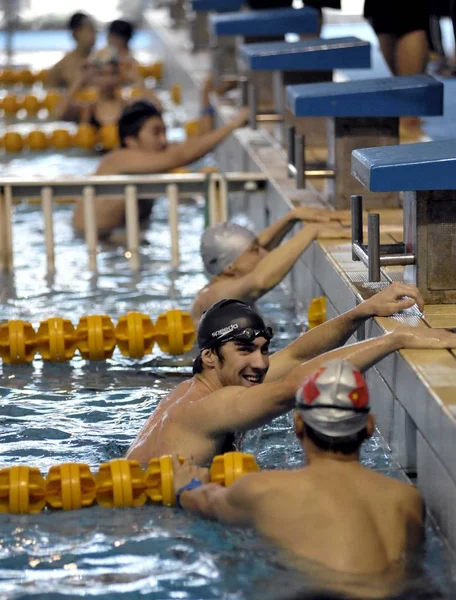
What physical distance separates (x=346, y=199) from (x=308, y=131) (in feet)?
5.55

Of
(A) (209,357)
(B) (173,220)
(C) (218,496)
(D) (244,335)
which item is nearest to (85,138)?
(B) (173,220)

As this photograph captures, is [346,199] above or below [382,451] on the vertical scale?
above

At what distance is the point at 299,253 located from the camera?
5.53 metres

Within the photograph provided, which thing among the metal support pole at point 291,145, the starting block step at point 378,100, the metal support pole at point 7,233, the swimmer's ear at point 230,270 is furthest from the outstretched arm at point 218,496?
the metal support pole at point 7,233

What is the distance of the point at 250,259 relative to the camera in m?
5.75

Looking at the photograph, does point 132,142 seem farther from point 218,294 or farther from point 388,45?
point 218,294

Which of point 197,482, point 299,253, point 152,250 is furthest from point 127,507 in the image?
point 152,250

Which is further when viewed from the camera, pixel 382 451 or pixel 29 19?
pixel 29 19

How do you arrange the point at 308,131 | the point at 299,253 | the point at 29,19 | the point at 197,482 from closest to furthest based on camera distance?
the point at 197,482
the point at 299,253
the point at 308,131
the point at 29,19

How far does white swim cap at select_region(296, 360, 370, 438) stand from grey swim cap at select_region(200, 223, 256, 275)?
2504 mm

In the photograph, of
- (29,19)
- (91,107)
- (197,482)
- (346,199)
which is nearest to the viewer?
(197,482)

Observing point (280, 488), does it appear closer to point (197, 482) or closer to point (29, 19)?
point (197, 482)

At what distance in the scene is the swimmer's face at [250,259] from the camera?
570 centimetres

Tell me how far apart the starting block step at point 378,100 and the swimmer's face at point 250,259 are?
0.71 m
